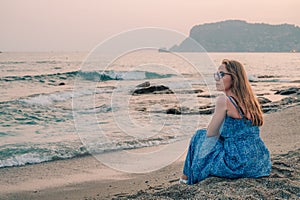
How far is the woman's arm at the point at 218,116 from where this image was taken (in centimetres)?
421

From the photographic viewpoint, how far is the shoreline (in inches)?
212

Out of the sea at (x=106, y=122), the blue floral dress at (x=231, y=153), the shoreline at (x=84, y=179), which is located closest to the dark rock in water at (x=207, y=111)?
the sea at (x=106, y=122)

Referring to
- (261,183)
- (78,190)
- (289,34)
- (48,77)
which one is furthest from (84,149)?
(289,34)

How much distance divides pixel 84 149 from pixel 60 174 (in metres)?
1.62

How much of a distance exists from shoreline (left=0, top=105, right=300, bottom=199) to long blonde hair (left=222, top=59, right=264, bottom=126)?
1243 mm

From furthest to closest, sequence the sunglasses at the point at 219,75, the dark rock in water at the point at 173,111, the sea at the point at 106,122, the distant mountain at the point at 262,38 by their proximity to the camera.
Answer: the distant mountain at the point at 262,38 < the dark rock in water at the point at 173,111 < the sea at the point at 106,122 < the sunglasses at the point at 219,75

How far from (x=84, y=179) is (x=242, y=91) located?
9.96 ft

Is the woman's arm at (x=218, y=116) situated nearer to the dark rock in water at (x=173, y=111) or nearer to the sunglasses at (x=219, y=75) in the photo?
the sunglasses at (x=219, y=75)

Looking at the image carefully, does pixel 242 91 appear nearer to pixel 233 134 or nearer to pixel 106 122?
pixel 233 134

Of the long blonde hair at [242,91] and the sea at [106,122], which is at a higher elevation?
the long blonde hair at [242,91]

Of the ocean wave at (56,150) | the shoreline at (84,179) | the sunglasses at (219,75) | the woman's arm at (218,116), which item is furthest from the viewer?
the ocean wave at (56,150)

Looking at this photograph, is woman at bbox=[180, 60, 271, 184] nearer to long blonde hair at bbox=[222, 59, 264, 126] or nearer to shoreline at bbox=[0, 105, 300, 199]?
long blonde hair at bbox=[222, 59, 264, 126]

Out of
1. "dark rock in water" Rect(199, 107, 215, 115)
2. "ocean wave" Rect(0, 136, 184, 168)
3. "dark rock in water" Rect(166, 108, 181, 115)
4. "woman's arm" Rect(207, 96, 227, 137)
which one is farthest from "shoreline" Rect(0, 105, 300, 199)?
"dark rock in water" Rect(166, 108, 181, 115)

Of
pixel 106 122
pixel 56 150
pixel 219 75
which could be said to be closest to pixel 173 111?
pixel 106 122
